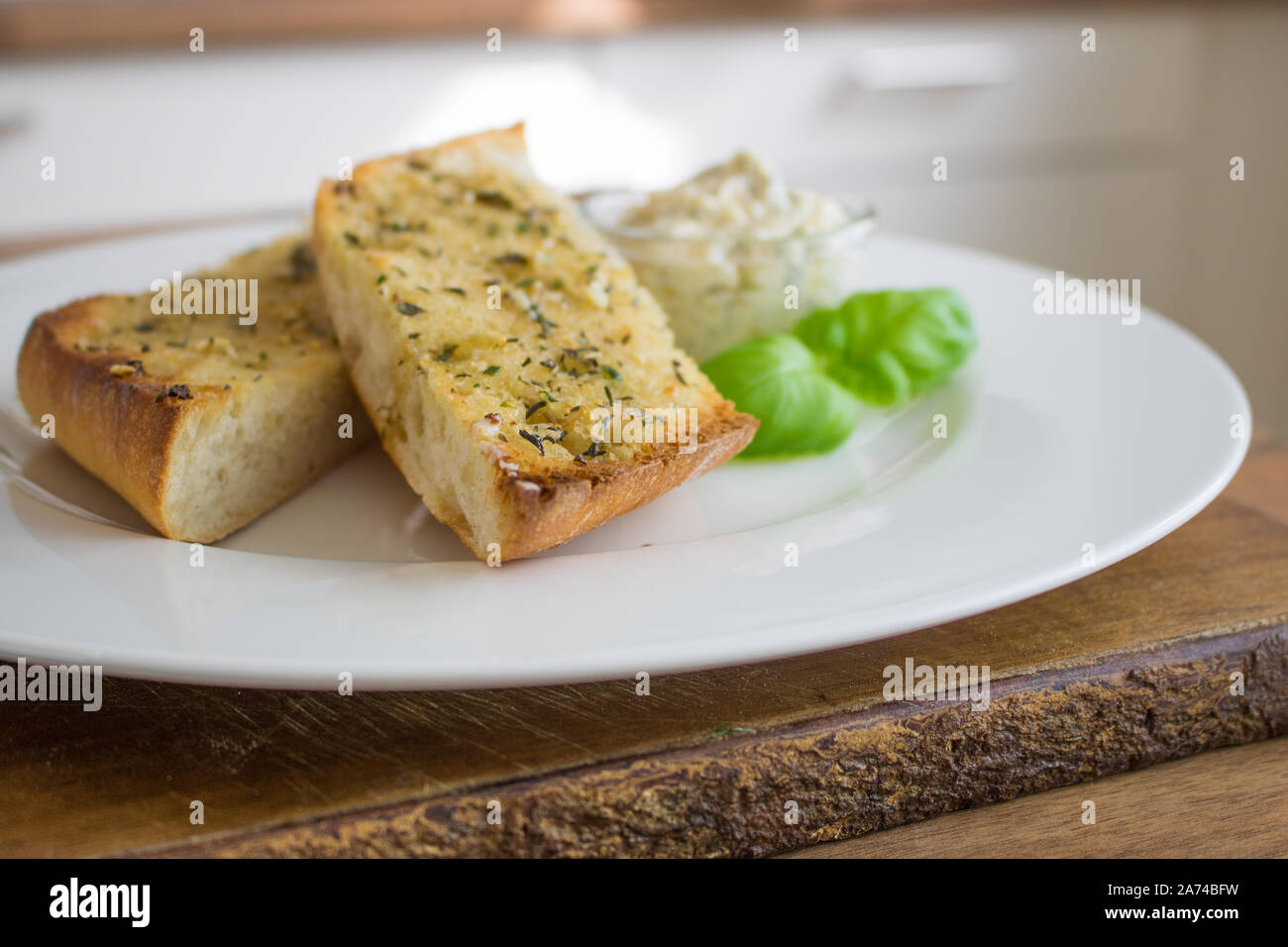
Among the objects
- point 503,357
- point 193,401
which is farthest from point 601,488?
point 193,401

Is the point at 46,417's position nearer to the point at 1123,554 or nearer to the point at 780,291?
the point at 780,291

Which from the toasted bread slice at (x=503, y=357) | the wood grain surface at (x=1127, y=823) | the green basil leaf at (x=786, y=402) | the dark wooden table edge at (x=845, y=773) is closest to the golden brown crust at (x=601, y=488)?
the toasted bread slice at (x=503, y=357)

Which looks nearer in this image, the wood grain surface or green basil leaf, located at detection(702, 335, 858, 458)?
the wood grain surface

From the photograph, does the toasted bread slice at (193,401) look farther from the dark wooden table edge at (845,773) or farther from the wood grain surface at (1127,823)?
the wood grain surface at (1127,823)

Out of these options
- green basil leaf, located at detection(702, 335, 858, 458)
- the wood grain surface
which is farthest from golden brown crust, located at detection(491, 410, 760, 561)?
the wood grain surface

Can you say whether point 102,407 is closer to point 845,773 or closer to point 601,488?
point 601,488

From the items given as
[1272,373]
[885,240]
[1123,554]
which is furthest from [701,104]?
[1123,554]

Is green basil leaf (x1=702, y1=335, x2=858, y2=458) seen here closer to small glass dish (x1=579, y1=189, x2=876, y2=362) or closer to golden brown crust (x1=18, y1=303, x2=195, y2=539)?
small glass dish (x1=579, y1=189, x2=876, y2=362)
